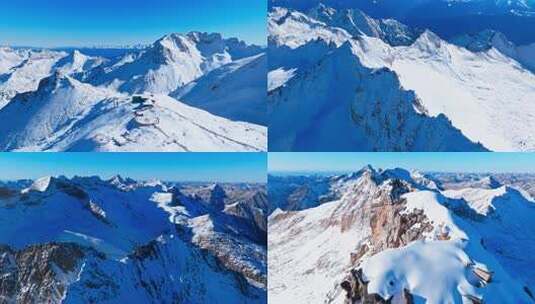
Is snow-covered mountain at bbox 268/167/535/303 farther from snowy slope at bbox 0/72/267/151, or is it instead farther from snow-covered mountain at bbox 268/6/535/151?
snowy slope at bbox 0/72/267/151

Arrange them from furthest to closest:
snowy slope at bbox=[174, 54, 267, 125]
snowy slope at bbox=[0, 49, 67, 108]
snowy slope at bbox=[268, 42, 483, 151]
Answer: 1. snowy slope at bbox=[0, 49, 67, 108]
2. snowy slope at bbox=[174, 54, 267, 125]
3. snowy slope at bbox=[268, 42, 483, 151]

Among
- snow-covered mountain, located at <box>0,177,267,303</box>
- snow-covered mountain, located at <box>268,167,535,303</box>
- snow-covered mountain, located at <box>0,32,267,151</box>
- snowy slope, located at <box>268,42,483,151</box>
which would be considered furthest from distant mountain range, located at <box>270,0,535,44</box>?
snow-covered mountain, located at <box>0,177,267,303</box>

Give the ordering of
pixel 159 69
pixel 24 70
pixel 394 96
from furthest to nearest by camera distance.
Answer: pixel 159 69, pixel 24 70, pixel 394 96

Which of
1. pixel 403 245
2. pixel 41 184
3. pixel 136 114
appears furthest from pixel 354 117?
pixel 41 184

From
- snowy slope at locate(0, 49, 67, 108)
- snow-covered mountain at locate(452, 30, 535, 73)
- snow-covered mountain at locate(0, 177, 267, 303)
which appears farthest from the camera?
snowy slope at locate(0, 49, 67, 108)

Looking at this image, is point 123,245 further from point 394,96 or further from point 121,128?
point 394,96

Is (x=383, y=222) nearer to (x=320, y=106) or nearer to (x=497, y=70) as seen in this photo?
(x=320, y=106)
